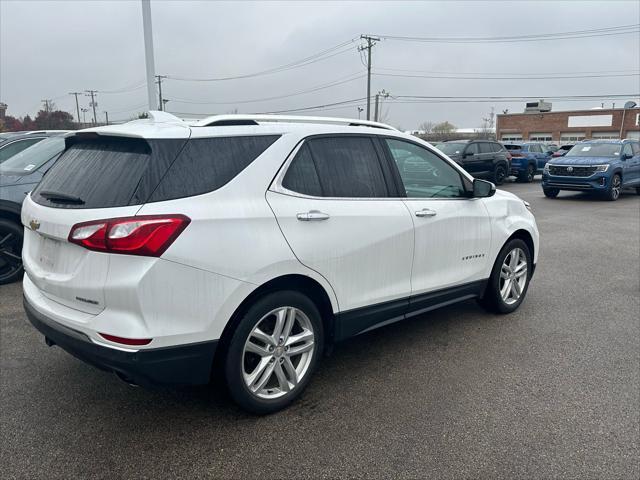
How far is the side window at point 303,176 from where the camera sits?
10.6 feet

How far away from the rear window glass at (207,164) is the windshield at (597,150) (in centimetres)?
1586

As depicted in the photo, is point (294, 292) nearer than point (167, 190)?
No

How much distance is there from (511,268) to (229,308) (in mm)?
3255

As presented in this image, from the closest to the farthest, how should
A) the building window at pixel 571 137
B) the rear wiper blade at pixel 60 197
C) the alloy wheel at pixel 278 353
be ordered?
the rear wiper blade at pixel 60 197 < the alloy wheel at pixel 278 353 < the building window at pixel 571 137

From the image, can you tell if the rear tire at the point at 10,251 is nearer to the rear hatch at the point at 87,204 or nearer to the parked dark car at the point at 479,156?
the rear hatch at the point at 87,204

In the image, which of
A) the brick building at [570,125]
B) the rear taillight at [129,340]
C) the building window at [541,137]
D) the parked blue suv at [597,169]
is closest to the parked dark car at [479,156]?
the parked blue suv at [597,169]

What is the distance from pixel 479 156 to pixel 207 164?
1705 centimetres

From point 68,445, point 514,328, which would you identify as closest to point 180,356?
point 68,445

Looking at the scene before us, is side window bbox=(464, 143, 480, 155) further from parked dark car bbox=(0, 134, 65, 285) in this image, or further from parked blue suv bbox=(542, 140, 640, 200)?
parked dark car bbox=(0, 134, 65, 285)

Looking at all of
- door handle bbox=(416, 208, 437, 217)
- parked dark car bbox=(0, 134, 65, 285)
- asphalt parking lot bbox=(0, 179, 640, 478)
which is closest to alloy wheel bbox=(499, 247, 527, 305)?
asphalt parking lot bbox=(0, 179, 640, 478)

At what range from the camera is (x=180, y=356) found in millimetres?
2730

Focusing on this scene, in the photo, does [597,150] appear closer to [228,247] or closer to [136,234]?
[228,247]

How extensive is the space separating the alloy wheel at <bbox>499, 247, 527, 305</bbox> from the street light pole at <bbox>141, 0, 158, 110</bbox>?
9330 mm

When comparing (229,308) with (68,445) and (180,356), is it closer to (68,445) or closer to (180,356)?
(180,356)
